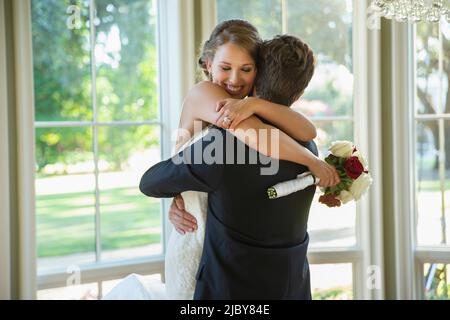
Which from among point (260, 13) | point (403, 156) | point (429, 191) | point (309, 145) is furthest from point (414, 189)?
point (309, 145)

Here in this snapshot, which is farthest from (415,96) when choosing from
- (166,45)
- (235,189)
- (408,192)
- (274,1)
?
(235,189)

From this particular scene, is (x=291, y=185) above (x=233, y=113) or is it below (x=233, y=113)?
below

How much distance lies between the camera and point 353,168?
179cm

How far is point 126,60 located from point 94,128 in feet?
1.36

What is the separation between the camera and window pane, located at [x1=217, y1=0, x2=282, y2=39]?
3.01 metres

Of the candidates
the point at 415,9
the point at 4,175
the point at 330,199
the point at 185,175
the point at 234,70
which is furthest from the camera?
the point at 4,175

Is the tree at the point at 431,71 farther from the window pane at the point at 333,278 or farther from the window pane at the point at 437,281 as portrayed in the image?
the window pane at the point at 333,278

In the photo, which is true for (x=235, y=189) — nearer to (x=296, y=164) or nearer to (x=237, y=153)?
(x=237, y=153)

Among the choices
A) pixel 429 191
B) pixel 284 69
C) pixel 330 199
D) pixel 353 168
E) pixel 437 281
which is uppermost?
pixel 284 69

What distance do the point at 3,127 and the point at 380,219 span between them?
76.3 inches

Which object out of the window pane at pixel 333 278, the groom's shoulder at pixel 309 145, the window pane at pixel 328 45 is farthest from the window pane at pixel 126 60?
the groom's shoulder at pixel 309 145

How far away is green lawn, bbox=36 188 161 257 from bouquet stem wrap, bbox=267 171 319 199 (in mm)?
1579

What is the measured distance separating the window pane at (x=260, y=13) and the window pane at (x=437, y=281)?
155 centimetres

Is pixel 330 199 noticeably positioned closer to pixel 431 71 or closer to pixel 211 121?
pixel 211 121
